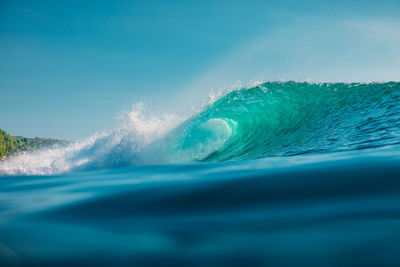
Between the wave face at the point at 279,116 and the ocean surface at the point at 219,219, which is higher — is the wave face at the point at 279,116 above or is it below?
above

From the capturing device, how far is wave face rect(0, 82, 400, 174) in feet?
25.7

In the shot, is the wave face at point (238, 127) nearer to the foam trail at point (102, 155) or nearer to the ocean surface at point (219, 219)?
the foam trail at point (102, 155)

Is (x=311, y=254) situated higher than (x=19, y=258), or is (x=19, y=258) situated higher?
(x=19, y=258)

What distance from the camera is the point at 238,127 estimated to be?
1018 cm

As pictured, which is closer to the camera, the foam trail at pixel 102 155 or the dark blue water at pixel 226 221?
the dark blue water at pixel 226 221

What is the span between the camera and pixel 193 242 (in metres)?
1.39

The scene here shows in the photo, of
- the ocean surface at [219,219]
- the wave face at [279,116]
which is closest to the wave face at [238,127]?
the wave face at [279,116]

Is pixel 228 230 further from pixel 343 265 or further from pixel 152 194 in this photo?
pixel 152 194

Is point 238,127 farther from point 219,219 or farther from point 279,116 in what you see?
point 219,219

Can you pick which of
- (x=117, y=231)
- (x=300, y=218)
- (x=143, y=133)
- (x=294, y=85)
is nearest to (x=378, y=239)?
(x=300, y=218)

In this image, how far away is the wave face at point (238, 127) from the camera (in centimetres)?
784

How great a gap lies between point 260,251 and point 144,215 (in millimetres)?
902

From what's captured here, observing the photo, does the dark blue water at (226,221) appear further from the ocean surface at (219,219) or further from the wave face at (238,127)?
the wave face at (238,127)

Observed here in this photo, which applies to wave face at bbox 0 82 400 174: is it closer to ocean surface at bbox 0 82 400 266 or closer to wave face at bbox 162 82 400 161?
wave face at bbox 162 82 400 161
